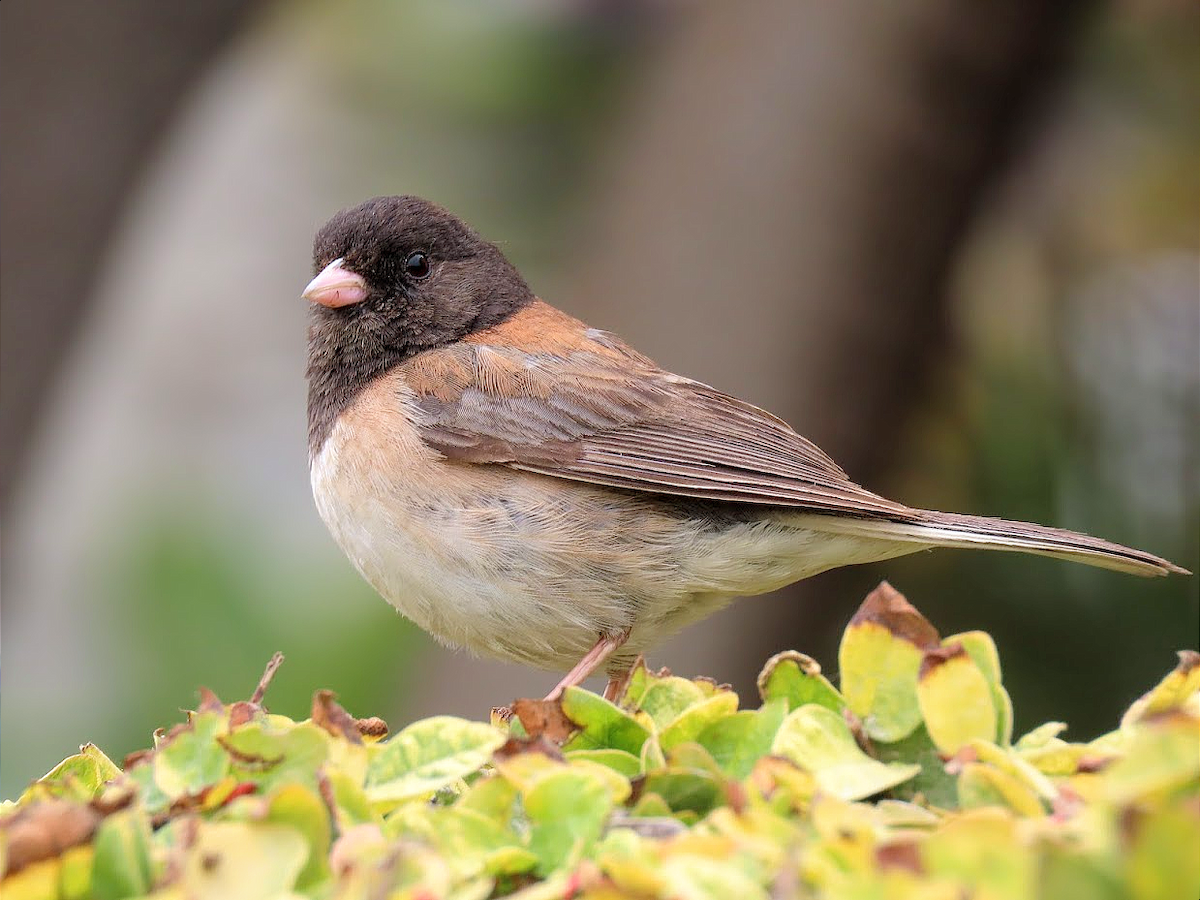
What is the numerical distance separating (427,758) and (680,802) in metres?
0.24

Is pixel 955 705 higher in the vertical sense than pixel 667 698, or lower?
higher

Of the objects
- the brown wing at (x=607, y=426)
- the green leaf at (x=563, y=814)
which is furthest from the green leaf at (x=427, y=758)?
the brown wing at (x=607, y=426)

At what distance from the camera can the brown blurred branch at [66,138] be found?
12.4 ft

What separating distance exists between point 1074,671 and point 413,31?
9.57 feet

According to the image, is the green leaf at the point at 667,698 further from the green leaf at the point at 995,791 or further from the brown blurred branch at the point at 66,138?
the brown blurred branch at the point at 66,138

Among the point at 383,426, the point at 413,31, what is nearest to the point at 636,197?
the point at 413,31

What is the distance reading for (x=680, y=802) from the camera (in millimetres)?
1244

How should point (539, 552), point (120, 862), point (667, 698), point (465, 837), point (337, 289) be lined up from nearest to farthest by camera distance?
1. point (120, 862)
2. point (465, 837)
3. point (667, 698)
4. point (539, 552)
5. point (337, 289)

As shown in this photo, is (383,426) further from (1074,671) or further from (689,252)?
(1074,671)

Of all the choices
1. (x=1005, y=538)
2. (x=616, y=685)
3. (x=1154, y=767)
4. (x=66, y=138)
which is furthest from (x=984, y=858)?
(x=66, y=138)

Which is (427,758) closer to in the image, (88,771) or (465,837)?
(465,837)

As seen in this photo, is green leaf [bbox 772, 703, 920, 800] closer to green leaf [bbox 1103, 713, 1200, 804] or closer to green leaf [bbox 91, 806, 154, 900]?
green leaf [bbox 1103, 713, 1200, 804]

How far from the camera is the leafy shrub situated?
37.4 inches

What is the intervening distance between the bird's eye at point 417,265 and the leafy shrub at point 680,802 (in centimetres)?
137
